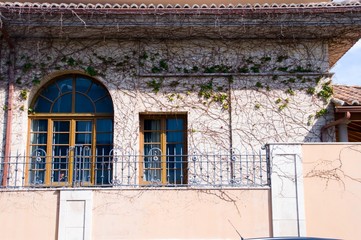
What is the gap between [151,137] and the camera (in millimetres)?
10703

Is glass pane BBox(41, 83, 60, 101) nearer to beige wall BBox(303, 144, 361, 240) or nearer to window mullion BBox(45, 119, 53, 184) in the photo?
window mullion BBox(45, 119, 53, 184)

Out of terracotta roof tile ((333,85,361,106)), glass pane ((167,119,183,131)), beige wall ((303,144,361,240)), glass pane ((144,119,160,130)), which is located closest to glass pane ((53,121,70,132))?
glass pane ((144,119,160,130))

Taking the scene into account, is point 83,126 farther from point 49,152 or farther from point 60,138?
point 49,152

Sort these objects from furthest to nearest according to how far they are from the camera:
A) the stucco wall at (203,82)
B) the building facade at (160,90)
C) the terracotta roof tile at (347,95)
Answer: the stucco wall at (203,82) → the building facade at (160,90) → the terracotta roof tile at (347,95)

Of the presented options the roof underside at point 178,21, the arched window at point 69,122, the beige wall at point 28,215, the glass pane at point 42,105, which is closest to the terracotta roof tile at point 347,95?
the roof underside at point 178,21

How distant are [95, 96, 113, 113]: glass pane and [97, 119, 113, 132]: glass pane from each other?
0.75 feet

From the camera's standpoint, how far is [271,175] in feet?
26.2

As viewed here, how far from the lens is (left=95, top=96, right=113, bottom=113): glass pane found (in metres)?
10.8

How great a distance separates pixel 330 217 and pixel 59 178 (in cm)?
525

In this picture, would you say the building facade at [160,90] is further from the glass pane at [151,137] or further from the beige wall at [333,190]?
the beige wall at [333,190]

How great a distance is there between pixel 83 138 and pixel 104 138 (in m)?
0.47

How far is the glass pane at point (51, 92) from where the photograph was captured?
10.9m

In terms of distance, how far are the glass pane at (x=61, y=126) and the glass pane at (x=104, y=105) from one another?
0.75 m

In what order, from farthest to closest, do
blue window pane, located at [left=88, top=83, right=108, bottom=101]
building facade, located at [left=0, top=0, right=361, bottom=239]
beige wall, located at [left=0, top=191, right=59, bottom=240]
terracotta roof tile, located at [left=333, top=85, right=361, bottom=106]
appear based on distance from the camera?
blue window pane, located at [left=88, top=83, right=108, bottom=101] < building facade, located at [left=0, top=0, right=361, bottom=239] < terracotta roof tile, located at [left=333, top=85, right=361, bottom=106] < beige wall, located at [left=0, top=191, right=59, bottom=240]
